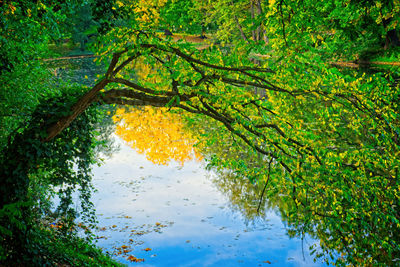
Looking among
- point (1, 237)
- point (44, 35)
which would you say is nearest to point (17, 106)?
point (44, 35)

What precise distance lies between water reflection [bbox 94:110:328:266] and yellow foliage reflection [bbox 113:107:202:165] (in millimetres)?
845

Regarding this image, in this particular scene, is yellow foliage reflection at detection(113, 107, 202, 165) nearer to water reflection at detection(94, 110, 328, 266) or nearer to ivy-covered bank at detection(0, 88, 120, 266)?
water reflection at detection(94, 110, 328, 266)

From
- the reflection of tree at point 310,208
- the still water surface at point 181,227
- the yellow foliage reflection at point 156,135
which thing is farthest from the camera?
the yellow foliage reflection at point 156,135

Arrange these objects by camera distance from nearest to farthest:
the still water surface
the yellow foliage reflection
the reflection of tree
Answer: the reflection of tree → the still water surface → the yellow foliage reflection

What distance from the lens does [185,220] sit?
10617 millimetres

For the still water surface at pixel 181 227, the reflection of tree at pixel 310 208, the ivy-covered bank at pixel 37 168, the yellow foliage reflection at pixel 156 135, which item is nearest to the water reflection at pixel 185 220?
the still water surface at pixel 181 227

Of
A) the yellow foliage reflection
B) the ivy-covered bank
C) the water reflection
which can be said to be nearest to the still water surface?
the water reflection

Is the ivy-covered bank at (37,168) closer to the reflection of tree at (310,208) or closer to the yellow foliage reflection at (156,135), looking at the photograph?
the reflection of tree at (310,208)

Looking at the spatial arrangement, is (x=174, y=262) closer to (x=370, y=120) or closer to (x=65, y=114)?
(x=65, y=114)

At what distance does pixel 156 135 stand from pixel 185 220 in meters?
9.13

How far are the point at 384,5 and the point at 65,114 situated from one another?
4.64 m

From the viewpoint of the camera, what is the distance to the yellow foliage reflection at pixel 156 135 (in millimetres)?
16438

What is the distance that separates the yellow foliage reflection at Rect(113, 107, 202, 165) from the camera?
16438 millimetres

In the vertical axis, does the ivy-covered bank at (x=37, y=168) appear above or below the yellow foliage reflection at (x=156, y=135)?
below
